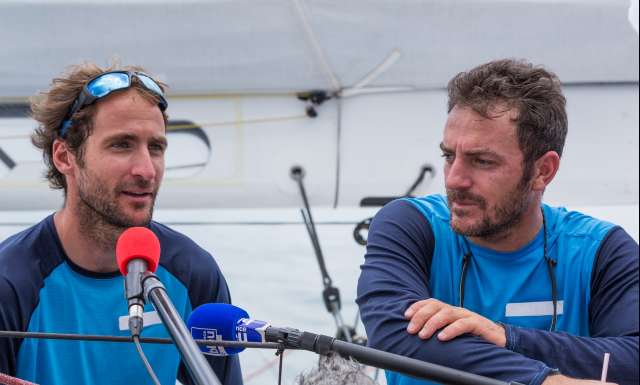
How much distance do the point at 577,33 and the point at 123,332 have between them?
1.94 meters

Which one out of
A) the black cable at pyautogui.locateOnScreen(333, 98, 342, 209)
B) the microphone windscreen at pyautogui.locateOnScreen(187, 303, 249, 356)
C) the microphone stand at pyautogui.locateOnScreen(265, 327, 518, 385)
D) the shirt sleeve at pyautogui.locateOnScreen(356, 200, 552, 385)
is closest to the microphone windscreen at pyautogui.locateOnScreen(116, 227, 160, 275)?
the microphone windscreen at pyautogui.locateOnScreen(187, 303, 249, 356)

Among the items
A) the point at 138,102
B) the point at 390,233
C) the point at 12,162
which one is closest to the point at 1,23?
the point at 12,162

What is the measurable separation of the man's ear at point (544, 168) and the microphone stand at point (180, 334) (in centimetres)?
108

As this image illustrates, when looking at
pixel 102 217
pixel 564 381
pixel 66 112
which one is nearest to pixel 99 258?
pixel 102 217

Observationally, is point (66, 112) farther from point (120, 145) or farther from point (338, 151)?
point (338, 151)

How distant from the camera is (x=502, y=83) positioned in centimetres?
204

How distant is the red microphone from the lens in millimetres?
1335

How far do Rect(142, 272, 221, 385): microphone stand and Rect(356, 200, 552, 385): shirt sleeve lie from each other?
0.64 metres

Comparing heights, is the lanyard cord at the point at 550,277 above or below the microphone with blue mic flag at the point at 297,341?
above

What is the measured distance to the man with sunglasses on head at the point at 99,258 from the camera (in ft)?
7.23

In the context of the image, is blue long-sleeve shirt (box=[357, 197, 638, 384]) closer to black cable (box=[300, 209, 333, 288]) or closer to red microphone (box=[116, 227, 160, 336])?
red microphone (box=[116, 227, 160, 336])

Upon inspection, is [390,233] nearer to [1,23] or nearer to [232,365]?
[232,365]

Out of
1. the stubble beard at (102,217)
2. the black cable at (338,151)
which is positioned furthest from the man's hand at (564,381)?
the black cable at (338,151)

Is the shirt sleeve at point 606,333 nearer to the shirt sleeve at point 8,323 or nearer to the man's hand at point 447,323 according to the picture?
the man's hand at point 447,323
